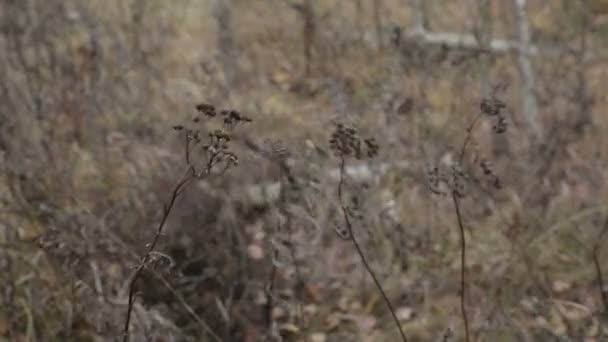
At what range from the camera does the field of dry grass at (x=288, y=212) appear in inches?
131

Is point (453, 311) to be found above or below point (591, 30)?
below

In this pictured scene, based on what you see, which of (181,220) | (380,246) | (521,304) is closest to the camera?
(521,304)

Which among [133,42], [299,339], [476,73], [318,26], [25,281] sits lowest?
[299,339]

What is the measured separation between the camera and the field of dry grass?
3.34 m

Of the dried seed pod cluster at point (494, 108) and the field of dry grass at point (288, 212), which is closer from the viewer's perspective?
the dried seed pod cluster at point (494, 108)

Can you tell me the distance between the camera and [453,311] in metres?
3.64

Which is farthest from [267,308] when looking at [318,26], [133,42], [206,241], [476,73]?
[318,26]

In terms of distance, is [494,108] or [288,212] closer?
[494,108]

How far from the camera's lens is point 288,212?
3246mm

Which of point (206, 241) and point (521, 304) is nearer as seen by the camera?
point (521, 304)

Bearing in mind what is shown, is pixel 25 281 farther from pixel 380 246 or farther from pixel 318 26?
pixel 318 26

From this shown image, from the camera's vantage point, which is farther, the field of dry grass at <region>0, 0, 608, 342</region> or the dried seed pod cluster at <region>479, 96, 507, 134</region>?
the field of dry grass at <region>0, 0, 608, 342</region>

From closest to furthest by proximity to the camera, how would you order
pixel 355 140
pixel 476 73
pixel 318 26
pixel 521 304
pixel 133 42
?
1. pixel 355 140
2. pixel 521 304
3. pixel 476 73
4. pixel 133 42
5. pixel 318 26

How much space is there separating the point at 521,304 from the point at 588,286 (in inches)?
16.0
